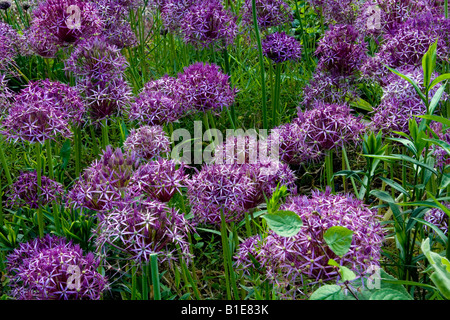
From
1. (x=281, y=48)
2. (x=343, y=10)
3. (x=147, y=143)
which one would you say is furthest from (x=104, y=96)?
(x=343, y=10)

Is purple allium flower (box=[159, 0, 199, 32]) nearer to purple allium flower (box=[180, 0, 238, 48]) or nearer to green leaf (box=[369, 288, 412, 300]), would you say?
Answer: purple allium flower (box=[180, 0, 238, 48])

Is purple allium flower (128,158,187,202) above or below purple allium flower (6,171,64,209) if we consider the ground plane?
above

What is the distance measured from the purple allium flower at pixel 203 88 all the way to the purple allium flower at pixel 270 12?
3.35ft

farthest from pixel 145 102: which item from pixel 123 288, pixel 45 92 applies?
pixel 123 288

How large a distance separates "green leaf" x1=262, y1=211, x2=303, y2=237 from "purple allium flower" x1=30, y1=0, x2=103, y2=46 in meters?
2.07

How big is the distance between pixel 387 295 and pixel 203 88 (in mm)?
1724

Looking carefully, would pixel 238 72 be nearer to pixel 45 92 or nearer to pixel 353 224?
pixel 45 92

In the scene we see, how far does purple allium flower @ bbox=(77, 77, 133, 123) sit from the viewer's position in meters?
2.88

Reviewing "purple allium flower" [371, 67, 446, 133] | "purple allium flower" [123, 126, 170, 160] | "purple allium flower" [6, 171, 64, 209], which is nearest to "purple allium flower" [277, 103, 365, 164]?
"purple allium flower" [371, 67, 446, 133]

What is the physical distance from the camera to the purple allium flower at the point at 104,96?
2.88 meters

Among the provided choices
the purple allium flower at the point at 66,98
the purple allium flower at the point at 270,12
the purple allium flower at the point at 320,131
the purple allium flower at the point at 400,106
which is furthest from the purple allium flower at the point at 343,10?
the purple allium flower at the point at 66,98

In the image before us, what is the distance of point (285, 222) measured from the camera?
163 centimetres
